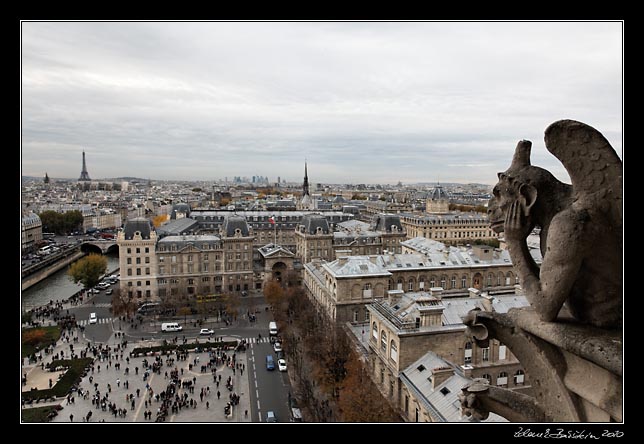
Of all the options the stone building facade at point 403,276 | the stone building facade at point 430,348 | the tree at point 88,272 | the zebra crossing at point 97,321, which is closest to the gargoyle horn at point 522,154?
the stone building facade at point 430,348

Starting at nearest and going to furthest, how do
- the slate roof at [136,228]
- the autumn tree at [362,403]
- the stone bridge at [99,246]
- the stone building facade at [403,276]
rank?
1. the autumn tree at [362,403]
2. the stone building facade at [403,276]
3. the slate roof at [136,228]
4. the stone bridge at [99,246]

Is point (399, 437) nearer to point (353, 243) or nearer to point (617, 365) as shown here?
point (617, 365)

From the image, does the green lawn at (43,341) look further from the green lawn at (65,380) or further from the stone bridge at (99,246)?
the stone bridge at (99,246)

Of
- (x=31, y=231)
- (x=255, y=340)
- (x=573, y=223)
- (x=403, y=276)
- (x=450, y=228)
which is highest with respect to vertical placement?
(x=573, y=223)

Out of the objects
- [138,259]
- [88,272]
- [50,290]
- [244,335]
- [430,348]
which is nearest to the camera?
[430,348]

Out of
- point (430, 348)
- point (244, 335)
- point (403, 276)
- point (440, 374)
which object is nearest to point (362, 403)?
point (440, 374)

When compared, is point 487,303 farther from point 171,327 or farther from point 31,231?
point 31,231

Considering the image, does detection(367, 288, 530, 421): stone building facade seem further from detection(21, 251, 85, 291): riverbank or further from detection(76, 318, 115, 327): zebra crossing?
detection(21, 251, 85, 291): riverbank
